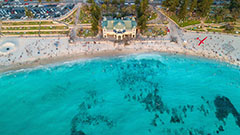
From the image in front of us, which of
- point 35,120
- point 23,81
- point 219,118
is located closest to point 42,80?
point 23,81

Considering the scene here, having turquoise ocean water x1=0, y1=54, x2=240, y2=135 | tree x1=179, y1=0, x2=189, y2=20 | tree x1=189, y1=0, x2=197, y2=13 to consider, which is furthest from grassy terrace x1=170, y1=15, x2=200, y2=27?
turquoise ocean water x1=0, y1=54, x2=240, y2=135

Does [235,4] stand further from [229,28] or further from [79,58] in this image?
[79,58]

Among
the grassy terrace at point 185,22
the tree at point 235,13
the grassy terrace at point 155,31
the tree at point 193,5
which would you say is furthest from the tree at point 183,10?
the tree at point 235,13

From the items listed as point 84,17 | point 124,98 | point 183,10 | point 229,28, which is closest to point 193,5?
point 183,10

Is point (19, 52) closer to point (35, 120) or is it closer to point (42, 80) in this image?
point (42, 80)

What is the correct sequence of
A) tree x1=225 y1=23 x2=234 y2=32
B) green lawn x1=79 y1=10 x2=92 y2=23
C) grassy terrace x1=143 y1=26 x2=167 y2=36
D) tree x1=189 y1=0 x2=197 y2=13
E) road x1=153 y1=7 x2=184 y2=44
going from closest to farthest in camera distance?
road x1=153 y1=7 x2=184 y2=44 < tree x1=225 y1=23 x2=234 y2=32 < grassy terrace x1=143 y1=26 x2=167 y2=36 < tree x1=189 y1=0 x2=197 y2=13 < green lawn x1=79 y1=10 x2=92 y2=23

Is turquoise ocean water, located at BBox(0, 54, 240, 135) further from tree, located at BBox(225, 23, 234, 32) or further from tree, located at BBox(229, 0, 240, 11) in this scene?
tree, located at BBox(229, 0, 240, 11)

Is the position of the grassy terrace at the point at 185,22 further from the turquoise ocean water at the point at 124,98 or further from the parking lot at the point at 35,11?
the parking lot at the point at 35,11
